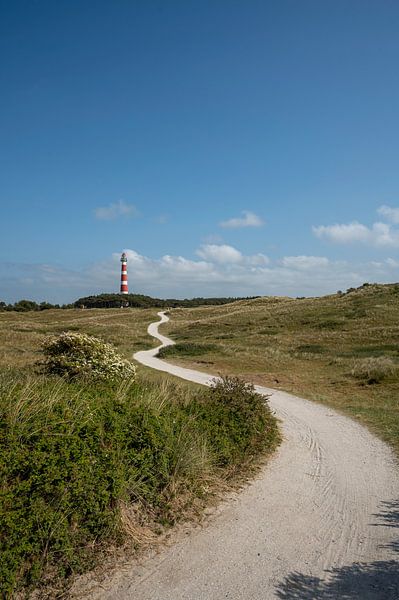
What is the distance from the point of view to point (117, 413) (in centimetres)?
683

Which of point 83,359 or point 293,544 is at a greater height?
point 83,359

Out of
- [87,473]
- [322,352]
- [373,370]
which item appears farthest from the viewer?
[322,352]

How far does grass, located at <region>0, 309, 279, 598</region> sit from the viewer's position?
15.5 ft

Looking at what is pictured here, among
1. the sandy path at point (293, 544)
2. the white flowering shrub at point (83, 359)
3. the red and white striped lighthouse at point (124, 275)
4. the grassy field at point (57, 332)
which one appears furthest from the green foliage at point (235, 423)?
the red and white striped lighthouse at point (124, 275)

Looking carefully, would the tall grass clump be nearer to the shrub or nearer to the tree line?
the shrub

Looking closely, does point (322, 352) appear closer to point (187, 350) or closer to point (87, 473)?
point (187, 350)

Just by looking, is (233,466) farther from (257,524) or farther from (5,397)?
(5,397)

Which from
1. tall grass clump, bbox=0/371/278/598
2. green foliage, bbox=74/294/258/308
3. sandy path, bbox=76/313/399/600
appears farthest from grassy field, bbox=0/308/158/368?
green foliage, bbox=74/294/258/308

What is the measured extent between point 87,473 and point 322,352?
2838 centimetres

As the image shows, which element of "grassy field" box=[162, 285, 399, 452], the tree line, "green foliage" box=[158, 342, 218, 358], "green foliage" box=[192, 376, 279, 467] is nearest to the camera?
"green foliage" box=[192, 376, 279, 467]

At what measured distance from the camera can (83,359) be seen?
1403cm

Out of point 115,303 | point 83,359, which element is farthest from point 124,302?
point 83,359

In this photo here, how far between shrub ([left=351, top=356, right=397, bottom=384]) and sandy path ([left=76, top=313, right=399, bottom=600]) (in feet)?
40.0

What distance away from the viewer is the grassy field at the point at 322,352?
1791 centimetres
